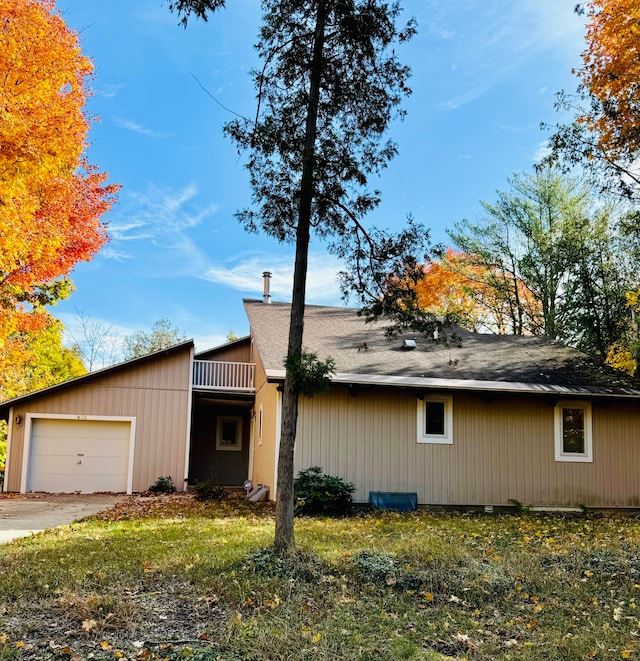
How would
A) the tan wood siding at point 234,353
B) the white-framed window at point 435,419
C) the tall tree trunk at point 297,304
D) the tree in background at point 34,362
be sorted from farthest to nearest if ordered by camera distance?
the tan wood siding at point 234,353
the tree in background at point 34,362
the white-framed window at point 435,419
the tall tree trunk at point 297,304

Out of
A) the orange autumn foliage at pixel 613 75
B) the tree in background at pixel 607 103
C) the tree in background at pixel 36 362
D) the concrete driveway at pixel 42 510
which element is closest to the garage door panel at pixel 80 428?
the concrete driveway at pixel 42 510

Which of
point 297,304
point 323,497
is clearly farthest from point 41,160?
point 323,497

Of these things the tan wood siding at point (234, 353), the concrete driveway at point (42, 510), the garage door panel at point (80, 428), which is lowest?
the concrete driveway at point (42, 510)

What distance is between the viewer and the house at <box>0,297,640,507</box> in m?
11.2

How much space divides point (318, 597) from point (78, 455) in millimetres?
11727

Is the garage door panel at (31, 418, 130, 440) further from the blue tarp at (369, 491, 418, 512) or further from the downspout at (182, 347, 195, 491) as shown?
the blue tarp at (369, 491, 418, 512)

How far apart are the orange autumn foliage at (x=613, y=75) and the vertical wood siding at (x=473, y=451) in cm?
574

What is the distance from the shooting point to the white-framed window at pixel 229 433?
725 inches

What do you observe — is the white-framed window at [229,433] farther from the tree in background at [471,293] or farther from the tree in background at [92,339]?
the tree in background at [92,339]

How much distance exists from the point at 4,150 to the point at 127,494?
8.24m

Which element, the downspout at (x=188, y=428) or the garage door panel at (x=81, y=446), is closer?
the garage door panel at (x=81, y=446)

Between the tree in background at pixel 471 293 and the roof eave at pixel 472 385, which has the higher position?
the tree in background at pixel 471 293

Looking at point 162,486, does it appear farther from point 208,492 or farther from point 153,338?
point 153,338

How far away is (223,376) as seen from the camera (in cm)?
1620
